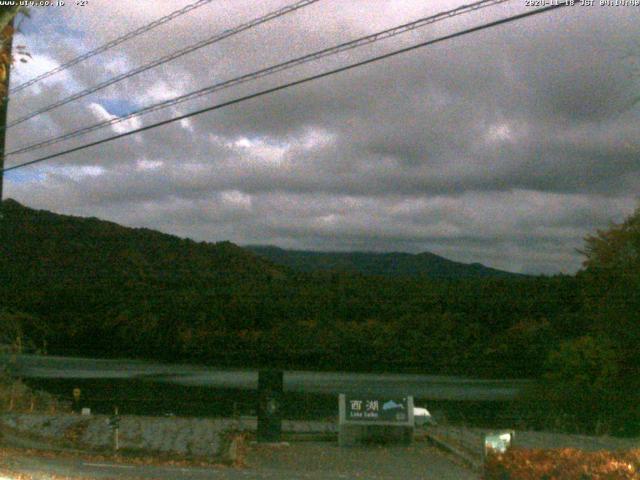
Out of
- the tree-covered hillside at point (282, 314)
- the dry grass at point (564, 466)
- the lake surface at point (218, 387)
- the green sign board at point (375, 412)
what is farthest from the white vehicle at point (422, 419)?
the dry grass at point (564, 466)

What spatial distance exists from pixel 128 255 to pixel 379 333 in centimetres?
1431

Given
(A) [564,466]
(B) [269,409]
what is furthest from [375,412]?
(A) [564,466]

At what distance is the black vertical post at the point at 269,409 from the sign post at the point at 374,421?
1822mm

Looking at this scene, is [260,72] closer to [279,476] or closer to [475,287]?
[279,476]

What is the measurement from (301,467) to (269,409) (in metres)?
3.41

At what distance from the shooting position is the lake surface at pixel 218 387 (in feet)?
107

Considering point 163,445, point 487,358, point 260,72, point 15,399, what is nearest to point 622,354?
point 487,358

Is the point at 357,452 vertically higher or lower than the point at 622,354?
lower

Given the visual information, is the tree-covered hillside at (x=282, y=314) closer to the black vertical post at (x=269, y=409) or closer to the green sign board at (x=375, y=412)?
the green sign board at (x=375, y=412)

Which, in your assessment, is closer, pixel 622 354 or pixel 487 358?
pixel 622 354

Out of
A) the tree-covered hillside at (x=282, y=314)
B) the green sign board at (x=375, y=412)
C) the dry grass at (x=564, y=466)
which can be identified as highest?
the tree-covered hillside at (x=282, y=314)

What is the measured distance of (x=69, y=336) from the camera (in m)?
37.0

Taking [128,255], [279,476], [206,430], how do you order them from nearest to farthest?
1. [279,476]
2. [206,430]
3. [128,255]

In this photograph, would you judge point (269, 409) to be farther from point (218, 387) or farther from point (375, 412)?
point (218, 387)
